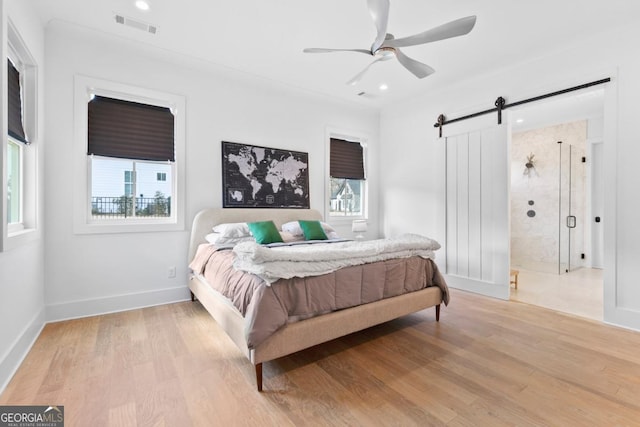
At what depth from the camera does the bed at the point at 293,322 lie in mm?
1842

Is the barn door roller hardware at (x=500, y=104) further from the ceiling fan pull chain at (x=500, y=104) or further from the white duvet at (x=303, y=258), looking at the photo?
the white duvet at (x=303, y=258)

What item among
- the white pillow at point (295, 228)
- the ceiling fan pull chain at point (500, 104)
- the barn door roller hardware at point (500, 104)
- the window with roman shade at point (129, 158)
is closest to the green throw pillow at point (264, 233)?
the white pillow at point (295, 228)

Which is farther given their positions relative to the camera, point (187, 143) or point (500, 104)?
point (500, 104)

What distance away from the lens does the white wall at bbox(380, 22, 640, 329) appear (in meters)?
2.73

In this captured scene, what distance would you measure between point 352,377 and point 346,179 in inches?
142

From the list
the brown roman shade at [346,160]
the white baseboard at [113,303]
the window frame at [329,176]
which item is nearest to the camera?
the white baseboard at [113,303]

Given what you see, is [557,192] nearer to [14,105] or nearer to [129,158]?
[129,158]

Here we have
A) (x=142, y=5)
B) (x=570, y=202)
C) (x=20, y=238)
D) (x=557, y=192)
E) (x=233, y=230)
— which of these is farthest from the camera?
(x=557, y=192)

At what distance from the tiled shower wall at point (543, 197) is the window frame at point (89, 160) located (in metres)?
6.28

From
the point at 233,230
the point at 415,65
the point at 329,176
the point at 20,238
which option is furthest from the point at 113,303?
→ the point at 415,65

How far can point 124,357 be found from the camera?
220cm

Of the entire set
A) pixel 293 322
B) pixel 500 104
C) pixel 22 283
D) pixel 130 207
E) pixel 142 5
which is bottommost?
pixel 293 322

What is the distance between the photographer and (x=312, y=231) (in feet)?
12.0

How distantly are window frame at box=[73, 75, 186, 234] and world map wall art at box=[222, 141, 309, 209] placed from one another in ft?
1.78
